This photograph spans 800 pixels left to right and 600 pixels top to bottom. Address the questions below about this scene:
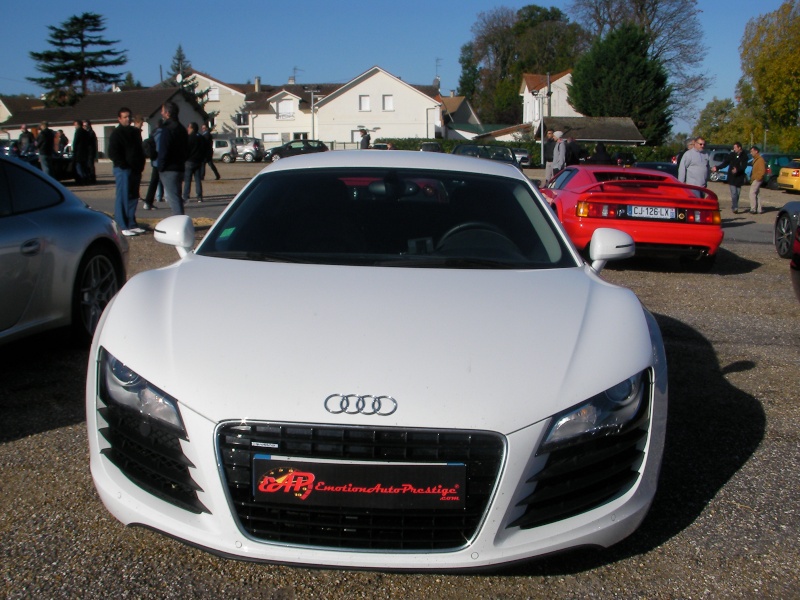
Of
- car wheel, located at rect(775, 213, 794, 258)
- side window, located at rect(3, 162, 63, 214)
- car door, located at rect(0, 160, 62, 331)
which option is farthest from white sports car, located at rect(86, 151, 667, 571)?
car wheel, located at rect(775, 213, 794, 258)

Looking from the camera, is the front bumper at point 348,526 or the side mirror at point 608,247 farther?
the side mirror at point 608,247

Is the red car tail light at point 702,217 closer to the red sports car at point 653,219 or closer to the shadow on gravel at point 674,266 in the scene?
the red sports car at point 653,219

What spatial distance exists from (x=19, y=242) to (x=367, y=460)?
121 inches

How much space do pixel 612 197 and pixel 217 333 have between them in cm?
708

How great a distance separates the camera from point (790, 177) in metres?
27.5

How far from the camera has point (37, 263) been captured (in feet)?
14.8

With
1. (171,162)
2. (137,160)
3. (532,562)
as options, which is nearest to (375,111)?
(171,162)

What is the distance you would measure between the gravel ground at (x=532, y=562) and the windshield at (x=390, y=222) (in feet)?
3.60

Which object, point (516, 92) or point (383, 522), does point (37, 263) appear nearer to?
point (383, 522)

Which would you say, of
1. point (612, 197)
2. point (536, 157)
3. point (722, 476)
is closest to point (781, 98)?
point (536, 157)

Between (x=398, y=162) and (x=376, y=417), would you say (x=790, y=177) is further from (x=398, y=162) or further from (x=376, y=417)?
(x=376, y=417)

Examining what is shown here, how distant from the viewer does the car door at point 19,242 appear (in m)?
4.29

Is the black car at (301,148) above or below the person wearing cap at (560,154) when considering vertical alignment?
above

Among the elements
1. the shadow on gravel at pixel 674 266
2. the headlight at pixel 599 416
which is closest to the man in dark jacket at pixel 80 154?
the shadow on gravel at pixel 674 266
